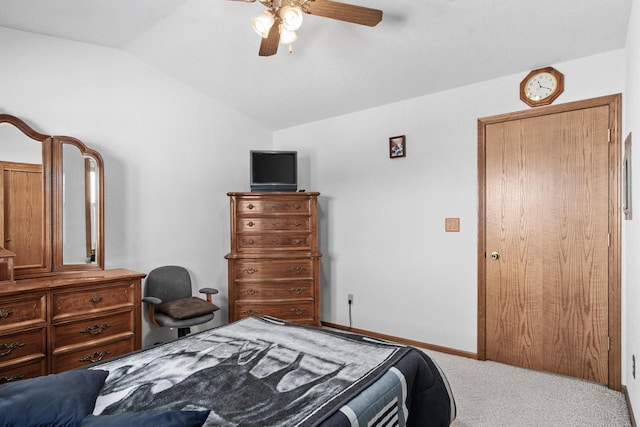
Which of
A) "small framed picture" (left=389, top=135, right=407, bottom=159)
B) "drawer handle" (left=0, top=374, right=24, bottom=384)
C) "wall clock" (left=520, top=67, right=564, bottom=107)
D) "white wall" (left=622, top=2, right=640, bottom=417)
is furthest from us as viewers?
"small framed picture" (left=389, top=135, right=407, bottom=159)

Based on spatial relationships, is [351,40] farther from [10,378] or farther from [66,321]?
[10,378]

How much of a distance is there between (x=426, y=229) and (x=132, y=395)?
2797 mm

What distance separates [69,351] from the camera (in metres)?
2.49

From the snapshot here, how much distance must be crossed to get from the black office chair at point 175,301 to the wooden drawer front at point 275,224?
0.71 metres

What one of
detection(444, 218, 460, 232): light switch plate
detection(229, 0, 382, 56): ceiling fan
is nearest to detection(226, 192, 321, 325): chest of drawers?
detection(444, 218, 460, 232): light switch plate

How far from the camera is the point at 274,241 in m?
3.74

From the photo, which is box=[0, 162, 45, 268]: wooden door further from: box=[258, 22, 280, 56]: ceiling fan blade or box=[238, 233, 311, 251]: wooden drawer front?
box=[258, 22, 280, 56]: ceiling fan blade

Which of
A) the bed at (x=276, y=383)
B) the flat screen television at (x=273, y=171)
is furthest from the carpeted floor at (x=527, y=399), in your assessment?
the flat screen television at (x=273, y=171)

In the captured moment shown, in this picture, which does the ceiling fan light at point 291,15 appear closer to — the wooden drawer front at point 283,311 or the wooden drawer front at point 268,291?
the wooden drawer front at point 268,291

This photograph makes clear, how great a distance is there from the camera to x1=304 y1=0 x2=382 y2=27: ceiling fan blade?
1873mm

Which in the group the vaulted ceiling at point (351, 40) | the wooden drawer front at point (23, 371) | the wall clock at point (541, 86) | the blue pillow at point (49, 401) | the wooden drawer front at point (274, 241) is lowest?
the wooden drawer front at point (23, 371)

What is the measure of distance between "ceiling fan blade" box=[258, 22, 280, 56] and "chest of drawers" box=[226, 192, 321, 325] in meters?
1.67

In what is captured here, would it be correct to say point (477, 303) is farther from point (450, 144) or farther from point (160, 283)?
point (160, 283)

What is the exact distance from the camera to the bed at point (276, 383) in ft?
3.93
